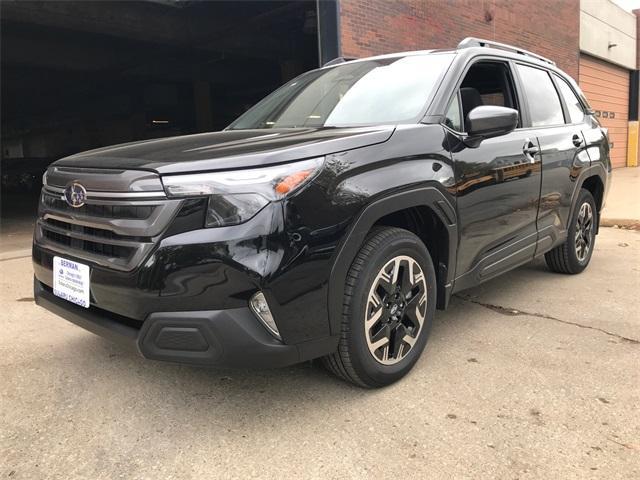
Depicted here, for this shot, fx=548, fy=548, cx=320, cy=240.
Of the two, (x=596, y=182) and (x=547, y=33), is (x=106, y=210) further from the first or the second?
(x=547, y=33)

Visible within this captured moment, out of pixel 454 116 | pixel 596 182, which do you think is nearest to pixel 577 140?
pixel 596 182

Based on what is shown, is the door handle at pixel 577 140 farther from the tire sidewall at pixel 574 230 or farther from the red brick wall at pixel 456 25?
the red brick wall at pixel 456 25

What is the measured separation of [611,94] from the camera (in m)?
19.9

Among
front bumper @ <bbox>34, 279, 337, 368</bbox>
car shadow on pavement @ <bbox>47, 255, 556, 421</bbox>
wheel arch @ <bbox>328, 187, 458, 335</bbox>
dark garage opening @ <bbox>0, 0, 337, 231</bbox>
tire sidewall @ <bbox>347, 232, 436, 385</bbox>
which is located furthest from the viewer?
dark garage opening @ <bbox>0, 0, 337, 231</bbox>

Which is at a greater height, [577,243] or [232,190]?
[232,190]

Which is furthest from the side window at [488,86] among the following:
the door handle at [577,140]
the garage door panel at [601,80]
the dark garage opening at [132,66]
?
the garage door panel at [601,80]

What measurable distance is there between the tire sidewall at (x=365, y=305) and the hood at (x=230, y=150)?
55cm

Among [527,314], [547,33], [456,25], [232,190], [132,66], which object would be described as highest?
[132,66]

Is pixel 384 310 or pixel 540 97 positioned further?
pixel 540 97

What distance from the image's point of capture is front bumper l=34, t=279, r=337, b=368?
7.32 feet

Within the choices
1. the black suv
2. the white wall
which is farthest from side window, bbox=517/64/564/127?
the white wall

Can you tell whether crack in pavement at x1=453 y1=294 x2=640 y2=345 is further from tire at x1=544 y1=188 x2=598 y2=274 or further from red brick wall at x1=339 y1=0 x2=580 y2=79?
red brick wall at x1=339 y1=0 x2=580 y2=79

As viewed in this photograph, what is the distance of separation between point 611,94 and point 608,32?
2.26m

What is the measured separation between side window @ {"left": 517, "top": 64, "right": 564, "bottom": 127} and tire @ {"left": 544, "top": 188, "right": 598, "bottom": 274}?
80cm
